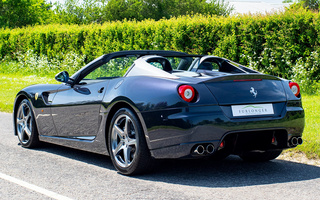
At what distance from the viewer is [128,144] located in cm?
534

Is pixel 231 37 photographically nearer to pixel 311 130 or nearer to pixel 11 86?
pixel 311 130

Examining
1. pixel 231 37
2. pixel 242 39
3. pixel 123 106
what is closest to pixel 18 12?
pixel 231 37

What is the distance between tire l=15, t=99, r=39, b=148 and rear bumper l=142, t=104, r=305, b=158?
266cm

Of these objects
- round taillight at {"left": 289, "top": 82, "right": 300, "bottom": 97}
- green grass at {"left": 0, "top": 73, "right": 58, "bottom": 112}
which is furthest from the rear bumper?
A: green grass at {"left": 0, "top": 73, "right": 58, "bottom": 112}

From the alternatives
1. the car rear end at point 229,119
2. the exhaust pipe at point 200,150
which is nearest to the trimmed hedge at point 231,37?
the car rear end at point 229,119

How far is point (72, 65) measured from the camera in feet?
72.8

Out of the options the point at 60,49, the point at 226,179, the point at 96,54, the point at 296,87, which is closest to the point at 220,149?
the point at 226,179

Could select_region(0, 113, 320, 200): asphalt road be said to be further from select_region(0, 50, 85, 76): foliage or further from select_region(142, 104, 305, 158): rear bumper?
select_region(0, 50, 85, 76): foliage

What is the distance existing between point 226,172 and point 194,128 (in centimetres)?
99

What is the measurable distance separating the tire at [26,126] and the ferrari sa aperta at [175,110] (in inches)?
35.5

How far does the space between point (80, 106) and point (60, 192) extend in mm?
1615

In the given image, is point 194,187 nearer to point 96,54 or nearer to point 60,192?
point 60,192

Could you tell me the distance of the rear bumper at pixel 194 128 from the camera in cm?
481

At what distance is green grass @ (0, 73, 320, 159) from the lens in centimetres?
654
